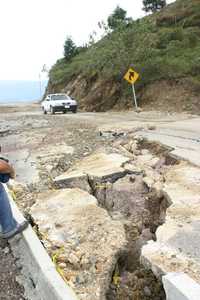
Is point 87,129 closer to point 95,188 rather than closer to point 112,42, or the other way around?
point 95,188

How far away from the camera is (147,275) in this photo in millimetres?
4027

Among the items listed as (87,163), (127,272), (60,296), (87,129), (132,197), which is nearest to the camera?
(60,296)

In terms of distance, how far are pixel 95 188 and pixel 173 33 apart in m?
27.1

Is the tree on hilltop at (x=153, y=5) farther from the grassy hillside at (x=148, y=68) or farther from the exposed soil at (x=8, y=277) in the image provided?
the exposed soil at (x=8, y=277)

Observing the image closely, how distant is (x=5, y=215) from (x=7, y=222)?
4.3 inches

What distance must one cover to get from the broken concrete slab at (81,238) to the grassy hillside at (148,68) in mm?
17145

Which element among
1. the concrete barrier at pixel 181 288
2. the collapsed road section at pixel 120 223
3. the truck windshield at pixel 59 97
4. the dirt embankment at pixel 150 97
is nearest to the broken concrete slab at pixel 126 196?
the collapsed road section at pixel 120 223

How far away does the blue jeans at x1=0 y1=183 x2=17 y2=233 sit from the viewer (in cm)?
484

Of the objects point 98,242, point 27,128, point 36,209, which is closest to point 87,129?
point 27,128

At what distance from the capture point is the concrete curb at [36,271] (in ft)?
12.1

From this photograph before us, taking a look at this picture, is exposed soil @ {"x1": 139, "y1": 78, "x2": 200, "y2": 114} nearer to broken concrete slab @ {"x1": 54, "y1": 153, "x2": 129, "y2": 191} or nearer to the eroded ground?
the eroded ground

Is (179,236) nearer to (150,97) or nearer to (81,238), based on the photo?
(81,238)

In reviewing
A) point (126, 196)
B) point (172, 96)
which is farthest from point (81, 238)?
point (172, 96)

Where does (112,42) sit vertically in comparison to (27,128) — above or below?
above
